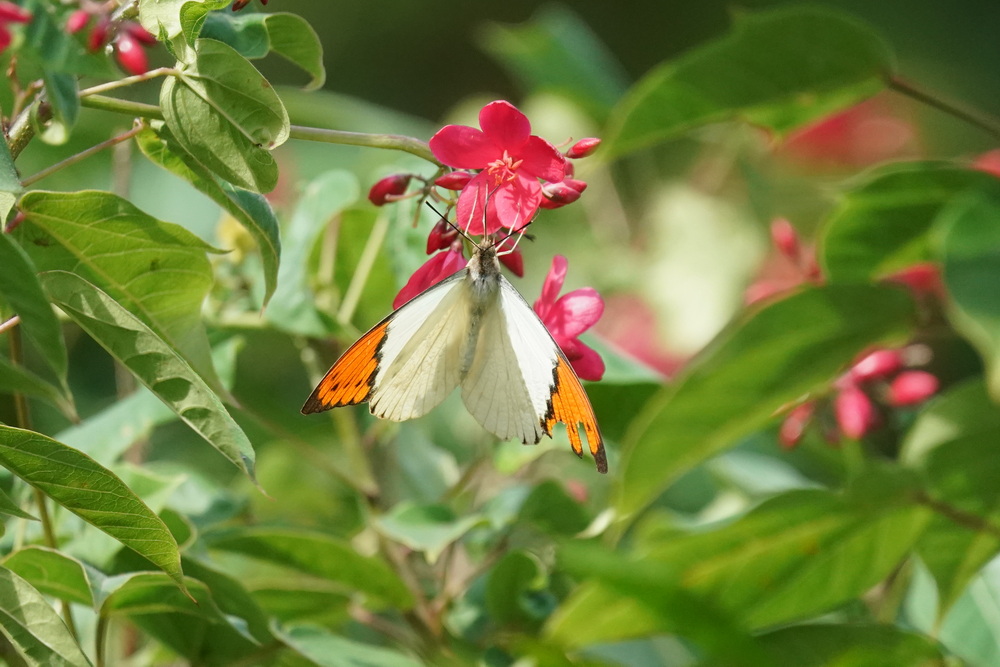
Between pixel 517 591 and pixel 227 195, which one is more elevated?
pixel 227 195

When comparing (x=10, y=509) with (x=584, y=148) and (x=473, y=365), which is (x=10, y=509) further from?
(x=584, y=148)

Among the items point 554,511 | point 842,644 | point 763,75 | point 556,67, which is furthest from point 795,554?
point 556,67

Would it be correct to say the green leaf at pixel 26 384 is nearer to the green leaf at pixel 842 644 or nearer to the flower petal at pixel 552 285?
the flower petal at pixel 552 285

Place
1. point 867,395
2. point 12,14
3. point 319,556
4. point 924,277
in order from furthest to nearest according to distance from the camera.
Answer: point 924,277, point 867,395, point 319,556, point 12,14

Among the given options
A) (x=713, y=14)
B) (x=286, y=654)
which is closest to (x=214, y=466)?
(x=286, y=654)

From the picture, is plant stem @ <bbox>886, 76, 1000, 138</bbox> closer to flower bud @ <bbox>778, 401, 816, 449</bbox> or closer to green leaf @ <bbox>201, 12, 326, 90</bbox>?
flower bud @ <bbox>778, 401, 816, 449</bbox>

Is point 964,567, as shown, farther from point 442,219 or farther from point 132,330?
point 132,330

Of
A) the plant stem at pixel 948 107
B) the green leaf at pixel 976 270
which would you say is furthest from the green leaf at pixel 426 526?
the plant stem at pixel 948 107
